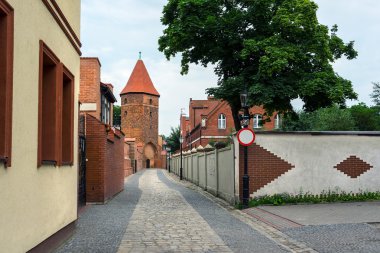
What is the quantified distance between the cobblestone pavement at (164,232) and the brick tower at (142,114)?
77.6 meters

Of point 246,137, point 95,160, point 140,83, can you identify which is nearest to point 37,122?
point 246,137

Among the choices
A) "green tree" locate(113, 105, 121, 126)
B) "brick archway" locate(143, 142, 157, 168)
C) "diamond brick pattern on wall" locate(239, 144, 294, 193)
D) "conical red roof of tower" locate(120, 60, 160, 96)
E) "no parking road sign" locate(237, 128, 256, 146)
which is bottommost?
"brick archway" locate(143, 142, 157, 168)

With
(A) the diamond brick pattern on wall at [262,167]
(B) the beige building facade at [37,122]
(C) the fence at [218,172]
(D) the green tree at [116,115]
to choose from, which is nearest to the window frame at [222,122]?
(C) the fence at [218,172]

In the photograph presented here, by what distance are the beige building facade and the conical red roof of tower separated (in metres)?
85.5

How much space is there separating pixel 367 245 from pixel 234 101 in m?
12.9

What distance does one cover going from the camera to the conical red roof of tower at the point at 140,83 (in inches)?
3770

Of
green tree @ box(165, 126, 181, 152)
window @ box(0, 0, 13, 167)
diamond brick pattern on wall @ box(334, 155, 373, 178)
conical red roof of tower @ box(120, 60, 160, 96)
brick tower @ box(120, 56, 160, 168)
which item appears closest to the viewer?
window @ box(0, 0, 13, 167)

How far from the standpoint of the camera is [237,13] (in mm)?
19750

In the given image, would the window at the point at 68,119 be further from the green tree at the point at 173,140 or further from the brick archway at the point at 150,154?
the brick archway at the point at 150,154

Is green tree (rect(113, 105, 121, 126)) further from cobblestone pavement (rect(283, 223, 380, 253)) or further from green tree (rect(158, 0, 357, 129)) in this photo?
cobblestone pavement (rect(283, 223, 380, 253))

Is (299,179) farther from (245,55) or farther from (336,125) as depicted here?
(336,125)

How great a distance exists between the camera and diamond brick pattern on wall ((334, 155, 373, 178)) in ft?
52.0

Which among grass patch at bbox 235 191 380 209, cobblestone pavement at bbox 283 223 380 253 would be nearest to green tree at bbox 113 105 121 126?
grass patch at bbox 235 191 380 209

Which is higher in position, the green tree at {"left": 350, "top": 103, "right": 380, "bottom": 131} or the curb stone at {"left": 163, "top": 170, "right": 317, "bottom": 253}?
the green tree at {"left": 350, "top": 103, "right": 380, "bottom": 131}
